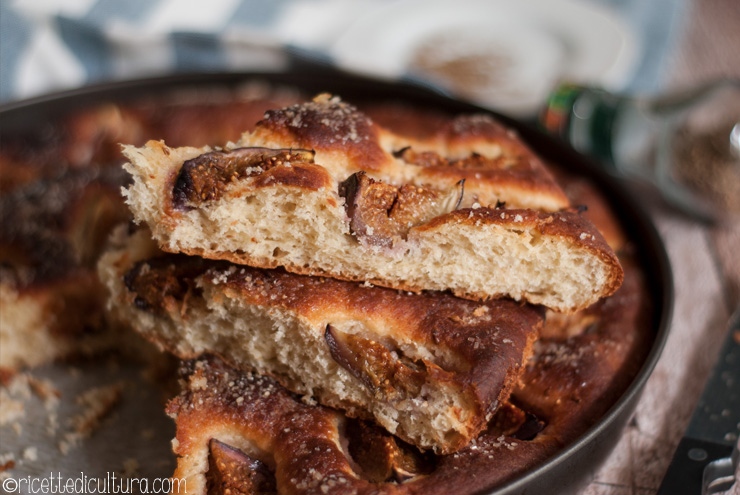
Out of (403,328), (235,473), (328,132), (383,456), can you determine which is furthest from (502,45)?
(235,473)

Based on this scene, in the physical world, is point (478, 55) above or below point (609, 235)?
above

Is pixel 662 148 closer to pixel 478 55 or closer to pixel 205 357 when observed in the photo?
pixel 478 55

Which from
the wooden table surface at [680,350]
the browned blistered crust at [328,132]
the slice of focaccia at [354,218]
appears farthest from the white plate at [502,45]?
the slice of focaccia at [354,218]

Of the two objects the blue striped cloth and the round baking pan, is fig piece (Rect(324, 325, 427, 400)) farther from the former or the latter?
the blue striped cloth

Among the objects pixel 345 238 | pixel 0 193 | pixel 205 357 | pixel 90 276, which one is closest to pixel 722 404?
pixel 345 238

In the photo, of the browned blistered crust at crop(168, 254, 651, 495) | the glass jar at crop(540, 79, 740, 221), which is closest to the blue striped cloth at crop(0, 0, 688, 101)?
the glass jar at crop(540, 79, 740, 221)

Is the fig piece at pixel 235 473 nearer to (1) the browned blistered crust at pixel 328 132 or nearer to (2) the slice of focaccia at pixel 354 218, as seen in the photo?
(2) the slice of focaccia at pixel 354 218

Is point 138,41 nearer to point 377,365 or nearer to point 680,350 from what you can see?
point 377,365
